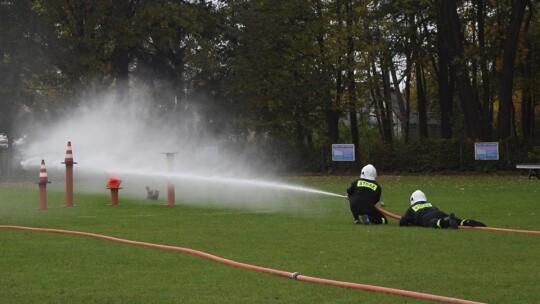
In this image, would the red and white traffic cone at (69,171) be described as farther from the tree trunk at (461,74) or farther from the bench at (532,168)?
the tree trunk at (461,74)

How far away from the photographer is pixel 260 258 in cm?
1181

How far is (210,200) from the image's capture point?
25.1 m

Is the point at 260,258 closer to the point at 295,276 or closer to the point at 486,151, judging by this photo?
the point at 295,276

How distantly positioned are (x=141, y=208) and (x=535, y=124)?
5047cm

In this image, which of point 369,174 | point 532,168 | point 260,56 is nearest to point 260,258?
point 369,174

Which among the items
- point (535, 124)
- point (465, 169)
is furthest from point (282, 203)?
point (535, 124)

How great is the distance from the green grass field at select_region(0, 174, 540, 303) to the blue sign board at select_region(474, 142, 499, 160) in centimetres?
2448

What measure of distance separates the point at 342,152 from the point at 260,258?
122ft

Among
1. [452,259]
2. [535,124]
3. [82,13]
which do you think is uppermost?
[82,13]

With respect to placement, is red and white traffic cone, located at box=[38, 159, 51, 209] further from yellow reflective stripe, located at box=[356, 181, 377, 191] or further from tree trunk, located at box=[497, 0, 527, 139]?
tree trunk, located at box=[497, 0, 527, 139]

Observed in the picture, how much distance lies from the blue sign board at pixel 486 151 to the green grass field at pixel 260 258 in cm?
2448

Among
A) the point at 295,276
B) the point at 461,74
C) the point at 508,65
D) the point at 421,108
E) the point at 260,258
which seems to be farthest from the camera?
the point at 421,108

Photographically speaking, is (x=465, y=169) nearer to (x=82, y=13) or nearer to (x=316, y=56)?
(x=316, y=56)

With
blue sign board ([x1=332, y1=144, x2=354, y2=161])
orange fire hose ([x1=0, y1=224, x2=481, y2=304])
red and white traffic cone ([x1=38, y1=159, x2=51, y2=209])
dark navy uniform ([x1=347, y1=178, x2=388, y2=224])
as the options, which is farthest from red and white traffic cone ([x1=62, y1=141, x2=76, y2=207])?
blue sign board ([x1=332, y1=144, x2=354, y2=161])
